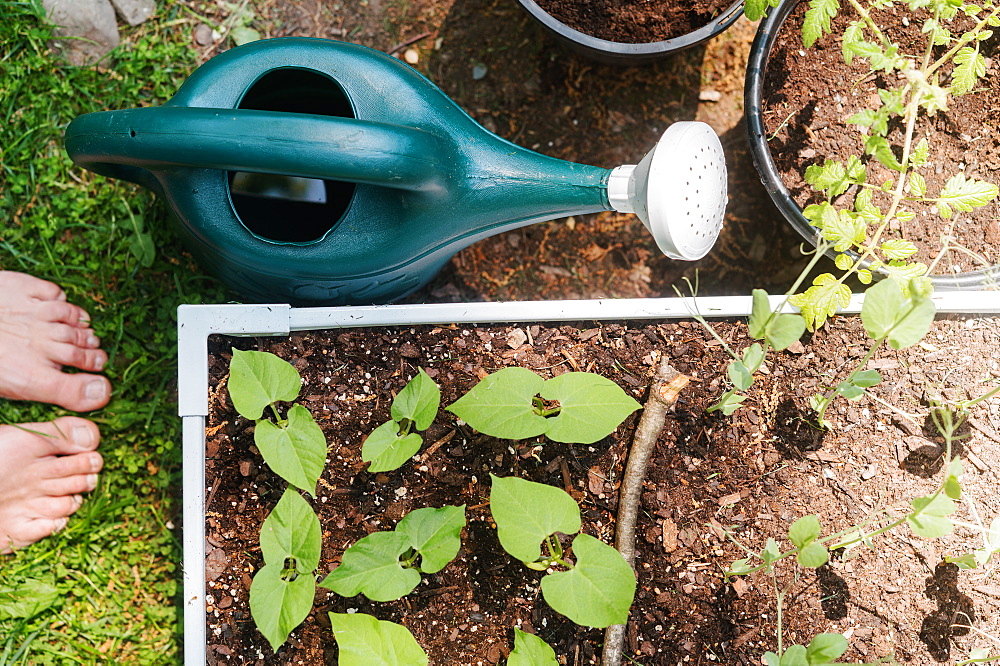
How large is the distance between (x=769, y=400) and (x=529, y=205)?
0.43 metres

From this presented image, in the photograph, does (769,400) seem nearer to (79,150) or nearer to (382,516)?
(382,516)

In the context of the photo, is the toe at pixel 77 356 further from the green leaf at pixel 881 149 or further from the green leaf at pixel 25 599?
the green leaf at pixel 881 149

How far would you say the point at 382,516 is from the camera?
37.7 inches

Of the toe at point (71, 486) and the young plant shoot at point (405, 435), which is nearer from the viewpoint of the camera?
the young plant shoot at point (405, 435)

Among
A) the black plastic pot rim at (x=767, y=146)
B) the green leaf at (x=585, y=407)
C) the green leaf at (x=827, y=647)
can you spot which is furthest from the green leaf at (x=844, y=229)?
the green leaf at (x=827, y=647)

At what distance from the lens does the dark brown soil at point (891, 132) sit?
1.03 metres

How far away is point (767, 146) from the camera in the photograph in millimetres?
1018

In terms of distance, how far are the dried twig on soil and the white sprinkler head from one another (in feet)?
0.57

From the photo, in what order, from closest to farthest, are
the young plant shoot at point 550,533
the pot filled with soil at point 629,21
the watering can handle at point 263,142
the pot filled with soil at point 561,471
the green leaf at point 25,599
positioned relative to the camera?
the watering can handle at point 263,142
the young plant shoot at point 550,533
the pot filled with soil at point 561,471
the pot filled with soil at point 629,21
the green leaf at point 25,599

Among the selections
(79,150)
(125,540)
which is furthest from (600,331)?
(125,540)

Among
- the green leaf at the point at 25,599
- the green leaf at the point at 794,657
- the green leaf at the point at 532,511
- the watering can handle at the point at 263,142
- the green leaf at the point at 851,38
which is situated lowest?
the green leaf at the point at 794,657

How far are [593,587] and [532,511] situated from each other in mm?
115

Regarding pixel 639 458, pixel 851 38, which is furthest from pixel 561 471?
pixel 851 38

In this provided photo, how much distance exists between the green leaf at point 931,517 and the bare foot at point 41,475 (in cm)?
127
